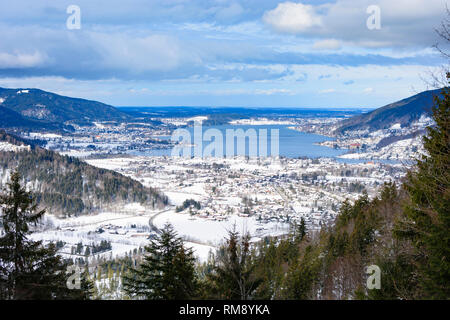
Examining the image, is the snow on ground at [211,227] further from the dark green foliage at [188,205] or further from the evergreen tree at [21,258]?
the evergreen tree at [21,258]

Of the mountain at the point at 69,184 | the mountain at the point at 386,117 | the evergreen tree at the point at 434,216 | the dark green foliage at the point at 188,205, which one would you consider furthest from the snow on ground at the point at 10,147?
the mountain at the point at 386,117

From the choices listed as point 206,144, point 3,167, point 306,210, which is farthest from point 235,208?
point 206,144

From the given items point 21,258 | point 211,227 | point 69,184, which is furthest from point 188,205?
point 21,258

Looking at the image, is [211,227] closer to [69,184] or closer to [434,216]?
[434,216]
